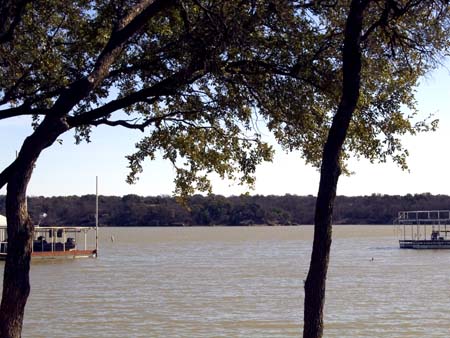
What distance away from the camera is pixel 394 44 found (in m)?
10.9

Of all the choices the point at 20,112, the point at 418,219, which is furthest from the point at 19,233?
the point at 418,219

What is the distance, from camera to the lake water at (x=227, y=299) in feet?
89.0

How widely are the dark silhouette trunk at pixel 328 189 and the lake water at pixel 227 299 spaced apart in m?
16.5

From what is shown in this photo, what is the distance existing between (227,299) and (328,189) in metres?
27.1

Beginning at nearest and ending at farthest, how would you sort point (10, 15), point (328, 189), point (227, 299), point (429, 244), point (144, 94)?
point (328, 189) → point (144, 94) → point (10, 15) → point (227, 299) → point (429, 244)

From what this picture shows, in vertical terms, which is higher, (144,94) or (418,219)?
(144,94)

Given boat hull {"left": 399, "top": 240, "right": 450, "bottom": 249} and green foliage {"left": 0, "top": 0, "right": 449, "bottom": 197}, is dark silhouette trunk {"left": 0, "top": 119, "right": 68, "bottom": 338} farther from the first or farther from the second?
boat hull {"left": 399, "top": 240, "right": 450, "bottom": 249}

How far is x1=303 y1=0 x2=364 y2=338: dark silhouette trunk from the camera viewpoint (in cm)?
897

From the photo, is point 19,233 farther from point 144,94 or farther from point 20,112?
point 20,112

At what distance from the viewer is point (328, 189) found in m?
9.06

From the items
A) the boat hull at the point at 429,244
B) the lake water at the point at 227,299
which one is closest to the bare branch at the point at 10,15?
the lake water at the point at 227,299

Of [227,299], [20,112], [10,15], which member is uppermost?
[10,15]

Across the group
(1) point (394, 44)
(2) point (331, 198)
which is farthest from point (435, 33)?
(2) point (331, 198)

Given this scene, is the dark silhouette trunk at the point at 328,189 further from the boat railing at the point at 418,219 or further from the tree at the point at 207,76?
the boat railing at the point at 418,219
